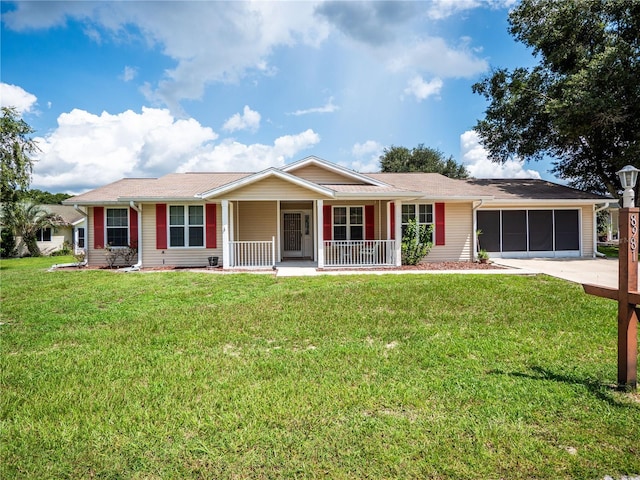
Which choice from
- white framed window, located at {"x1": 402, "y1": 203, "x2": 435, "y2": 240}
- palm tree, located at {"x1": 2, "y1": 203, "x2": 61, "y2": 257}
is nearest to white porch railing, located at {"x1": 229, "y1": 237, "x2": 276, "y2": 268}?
white framed window, located at {"x1": 402, "y1": 203, "x2": 435, "y2": 240}

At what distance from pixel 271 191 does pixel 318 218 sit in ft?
6.22

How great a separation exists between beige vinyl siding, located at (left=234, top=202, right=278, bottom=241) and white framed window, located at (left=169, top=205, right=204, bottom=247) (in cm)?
169

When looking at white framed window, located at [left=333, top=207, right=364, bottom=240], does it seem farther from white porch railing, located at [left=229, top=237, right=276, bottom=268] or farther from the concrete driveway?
the concrete driveway

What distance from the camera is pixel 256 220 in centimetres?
1523

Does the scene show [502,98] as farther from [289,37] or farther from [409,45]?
[289,37]

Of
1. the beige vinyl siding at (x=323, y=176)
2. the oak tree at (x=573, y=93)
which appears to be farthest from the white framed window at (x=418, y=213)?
the oak tree at (x=573, y=93)

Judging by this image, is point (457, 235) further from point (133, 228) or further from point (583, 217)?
point (133, 228)

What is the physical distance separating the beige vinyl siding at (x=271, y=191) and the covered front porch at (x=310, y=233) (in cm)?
59

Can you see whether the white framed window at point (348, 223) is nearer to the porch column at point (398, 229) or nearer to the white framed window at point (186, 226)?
the porch column at point (398, 229)

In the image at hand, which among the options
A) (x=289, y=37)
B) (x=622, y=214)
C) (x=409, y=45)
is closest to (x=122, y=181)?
(x=289, y=37)

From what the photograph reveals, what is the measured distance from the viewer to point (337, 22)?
10156mm

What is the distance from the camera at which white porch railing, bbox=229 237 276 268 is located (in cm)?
1337

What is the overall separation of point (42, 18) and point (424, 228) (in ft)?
42.1

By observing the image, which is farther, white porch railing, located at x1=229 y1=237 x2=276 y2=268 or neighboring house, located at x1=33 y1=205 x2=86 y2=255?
neighboring house, located at x1=33 y1=205 x2=86 y2=255
